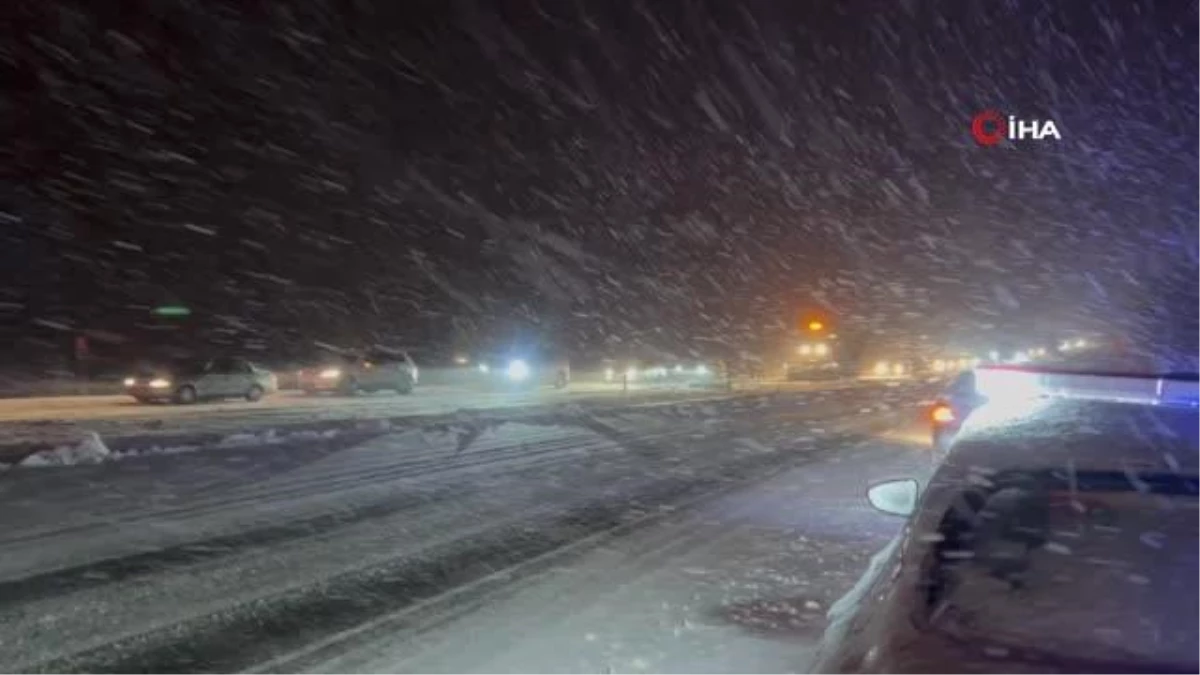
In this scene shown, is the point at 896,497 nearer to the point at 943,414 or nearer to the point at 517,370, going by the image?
the point at 943,414

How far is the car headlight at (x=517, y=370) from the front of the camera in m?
47.3

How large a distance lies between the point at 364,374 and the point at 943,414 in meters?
27.8

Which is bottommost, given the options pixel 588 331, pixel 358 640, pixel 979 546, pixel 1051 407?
pixel 358 640

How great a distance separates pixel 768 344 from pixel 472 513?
68.8m

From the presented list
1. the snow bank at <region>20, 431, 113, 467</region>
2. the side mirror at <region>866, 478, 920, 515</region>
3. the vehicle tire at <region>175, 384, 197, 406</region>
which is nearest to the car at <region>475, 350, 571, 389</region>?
the vehicle tire at <region>175, 384, 197, 406</region>

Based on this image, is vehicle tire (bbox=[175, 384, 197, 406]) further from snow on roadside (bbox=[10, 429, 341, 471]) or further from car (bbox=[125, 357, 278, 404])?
snow on roadside (bbox=[10, 429, 341, 471])

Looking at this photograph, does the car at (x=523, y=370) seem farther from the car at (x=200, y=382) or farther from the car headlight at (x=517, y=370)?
the car at (x=200, y=382)

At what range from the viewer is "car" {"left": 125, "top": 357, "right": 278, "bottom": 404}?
107 feet

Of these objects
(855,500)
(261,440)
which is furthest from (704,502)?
(261,440)

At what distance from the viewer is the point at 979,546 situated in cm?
291

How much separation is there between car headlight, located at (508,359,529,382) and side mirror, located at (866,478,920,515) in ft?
140

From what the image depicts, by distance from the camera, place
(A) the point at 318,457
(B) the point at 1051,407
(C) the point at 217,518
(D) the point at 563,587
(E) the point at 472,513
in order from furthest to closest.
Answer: (A) the point at 318,457, (E) the point at 472,513, (C) the point at 217,518, (D) the point at 563,587, (B) the point at 1051,407

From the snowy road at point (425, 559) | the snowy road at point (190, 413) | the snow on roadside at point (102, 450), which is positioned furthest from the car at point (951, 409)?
the snowy road at point (190, 413)

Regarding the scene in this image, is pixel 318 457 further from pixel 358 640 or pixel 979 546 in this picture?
pixel 979 546
